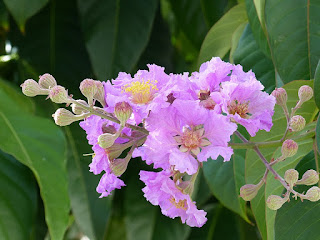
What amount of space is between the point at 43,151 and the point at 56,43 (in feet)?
1.36

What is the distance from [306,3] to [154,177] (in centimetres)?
30

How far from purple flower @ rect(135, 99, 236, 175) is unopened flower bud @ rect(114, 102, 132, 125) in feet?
0.06

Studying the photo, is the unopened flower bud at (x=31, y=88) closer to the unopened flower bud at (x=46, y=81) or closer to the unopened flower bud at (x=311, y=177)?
the unopened flower bud at (x=46, y=81)

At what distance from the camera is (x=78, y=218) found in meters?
1.17

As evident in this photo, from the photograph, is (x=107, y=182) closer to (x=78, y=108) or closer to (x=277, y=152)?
(x=78, y=108)

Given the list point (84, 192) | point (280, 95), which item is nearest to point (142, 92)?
point (280, 95)

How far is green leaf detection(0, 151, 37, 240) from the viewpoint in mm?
856

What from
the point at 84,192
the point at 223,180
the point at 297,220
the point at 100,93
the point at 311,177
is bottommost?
the point at 84,192

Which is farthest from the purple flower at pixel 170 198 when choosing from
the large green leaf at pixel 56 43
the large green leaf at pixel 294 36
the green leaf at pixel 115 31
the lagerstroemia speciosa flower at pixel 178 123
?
the large green leaf at pixel 56 43

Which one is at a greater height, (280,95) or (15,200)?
(280,95)

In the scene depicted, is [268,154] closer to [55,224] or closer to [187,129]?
[187,129]

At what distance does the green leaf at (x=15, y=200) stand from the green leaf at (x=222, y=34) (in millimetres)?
328

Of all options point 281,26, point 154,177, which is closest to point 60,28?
point 281,26

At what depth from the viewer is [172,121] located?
438 mm
